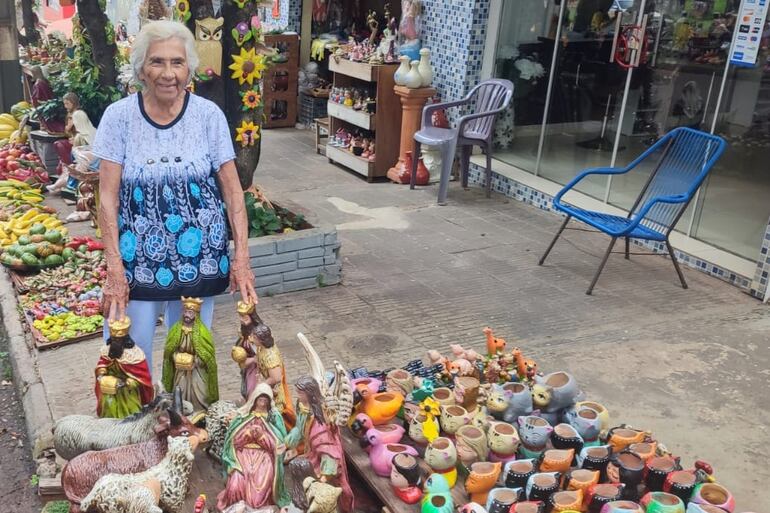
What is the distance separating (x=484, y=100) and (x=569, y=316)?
3.23 metres

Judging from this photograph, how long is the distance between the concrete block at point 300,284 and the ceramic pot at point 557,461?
281 centimetres

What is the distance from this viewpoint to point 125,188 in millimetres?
2736

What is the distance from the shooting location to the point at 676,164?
5.75m

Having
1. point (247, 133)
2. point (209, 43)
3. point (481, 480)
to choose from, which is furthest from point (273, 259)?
point (481, 480)

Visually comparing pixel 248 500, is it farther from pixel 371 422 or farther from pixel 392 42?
pixel 392 42

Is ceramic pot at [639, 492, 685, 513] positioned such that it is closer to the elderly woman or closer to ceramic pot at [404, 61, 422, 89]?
the elderly woman

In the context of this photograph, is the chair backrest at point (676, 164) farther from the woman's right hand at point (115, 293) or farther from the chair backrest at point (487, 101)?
the woman's right hand at point (115, 293)

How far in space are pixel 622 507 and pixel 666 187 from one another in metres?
3.95

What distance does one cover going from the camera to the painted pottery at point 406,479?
8.25 ft

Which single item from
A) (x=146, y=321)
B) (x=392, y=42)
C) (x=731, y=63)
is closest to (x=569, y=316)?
(x=731, y=63)

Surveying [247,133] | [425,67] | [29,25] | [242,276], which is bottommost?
[242,276]

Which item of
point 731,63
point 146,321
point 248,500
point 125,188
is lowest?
point 248,500

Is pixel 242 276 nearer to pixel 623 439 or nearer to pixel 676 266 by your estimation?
pixel 623 439

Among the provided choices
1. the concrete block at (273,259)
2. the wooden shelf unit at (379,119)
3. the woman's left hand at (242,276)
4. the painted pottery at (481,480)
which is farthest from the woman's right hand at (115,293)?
the wooden shelf unit at (379,119)
